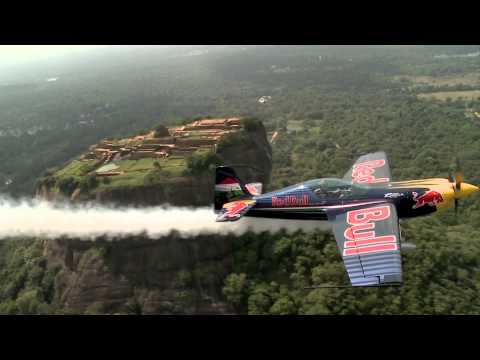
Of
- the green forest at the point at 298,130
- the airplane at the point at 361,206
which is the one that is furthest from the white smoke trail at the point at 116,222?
the green forest at the point at 298,130

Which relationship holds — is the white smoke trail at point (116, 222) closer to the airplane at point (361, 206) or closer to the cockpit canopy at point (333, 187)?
the airplane at point (361, 206)

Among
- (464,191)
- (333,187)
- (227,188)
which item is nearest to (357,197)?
(333,187)

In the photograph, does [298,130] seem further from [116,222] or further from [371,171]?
[116,222]

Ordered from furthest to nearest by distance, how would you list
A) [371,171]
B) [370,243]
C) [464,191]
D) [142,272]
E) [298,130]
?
1. [298,130]
2. [142,272]
3. [371,171]
4. [464,191]
5. [370,243]

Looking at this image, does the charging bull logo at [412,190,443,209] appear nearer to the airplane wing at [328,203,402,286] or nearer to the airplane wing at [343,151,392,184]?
the airplane wing at [328,203,402,286]

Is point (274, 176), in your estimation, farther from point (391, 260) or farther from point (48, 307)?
point (391, 260)

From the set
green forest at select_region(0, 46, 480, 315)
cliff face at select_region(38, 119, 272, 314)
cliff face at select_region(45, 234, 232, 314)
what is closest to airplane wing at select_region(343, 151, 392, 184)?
green forest at select_region(0, 46, 480, 315)

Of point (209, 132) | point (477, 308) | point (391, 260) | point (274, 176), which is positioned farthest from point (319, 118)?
point (391, 260)
